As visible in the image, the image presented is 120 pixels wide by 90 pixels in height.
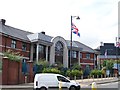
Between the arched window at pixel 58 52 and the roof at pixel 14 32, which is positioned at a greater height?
the roof at pixel 14 32

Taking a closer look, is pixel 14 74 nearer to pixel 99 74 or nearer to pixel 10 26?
pixel 10 26

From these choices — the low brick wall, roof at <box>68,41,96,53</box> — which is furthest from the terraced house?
the low brick wall

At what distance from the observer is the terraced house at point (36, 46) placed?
44056 mm

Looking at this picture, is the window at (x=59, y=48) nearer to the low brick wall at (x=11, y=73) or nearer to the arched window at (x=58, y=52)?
the arched window at (x=58, y=52)

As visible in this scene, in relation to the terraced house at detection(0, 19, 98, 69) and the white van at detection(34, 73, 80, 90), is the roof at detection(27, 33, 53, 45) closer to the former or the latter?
the terraced house at detection(0, 19, 98, 69)

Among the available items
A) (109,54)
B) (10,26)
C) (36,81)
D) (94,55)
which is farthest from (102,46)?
(36,81)

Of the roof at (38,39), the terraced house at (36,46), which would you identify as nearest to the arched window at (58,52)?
the terraced house at (36,46)

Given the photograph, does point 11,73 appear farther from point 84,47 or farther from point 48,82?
point 84,47

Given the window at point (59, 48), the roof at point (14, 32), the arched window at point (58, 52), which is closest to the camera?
the roof at point (14, 32)

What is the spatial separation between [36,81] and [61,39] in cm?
3545

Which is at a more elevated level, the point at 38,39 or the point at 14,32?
the point at 14,32

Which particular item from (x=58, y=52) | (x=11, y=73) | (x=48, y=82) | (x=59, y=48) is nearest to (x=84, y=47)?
(x=59, y=48)

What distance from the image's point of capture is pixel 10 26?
49.6 m

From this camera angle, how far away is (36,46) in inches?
1978
